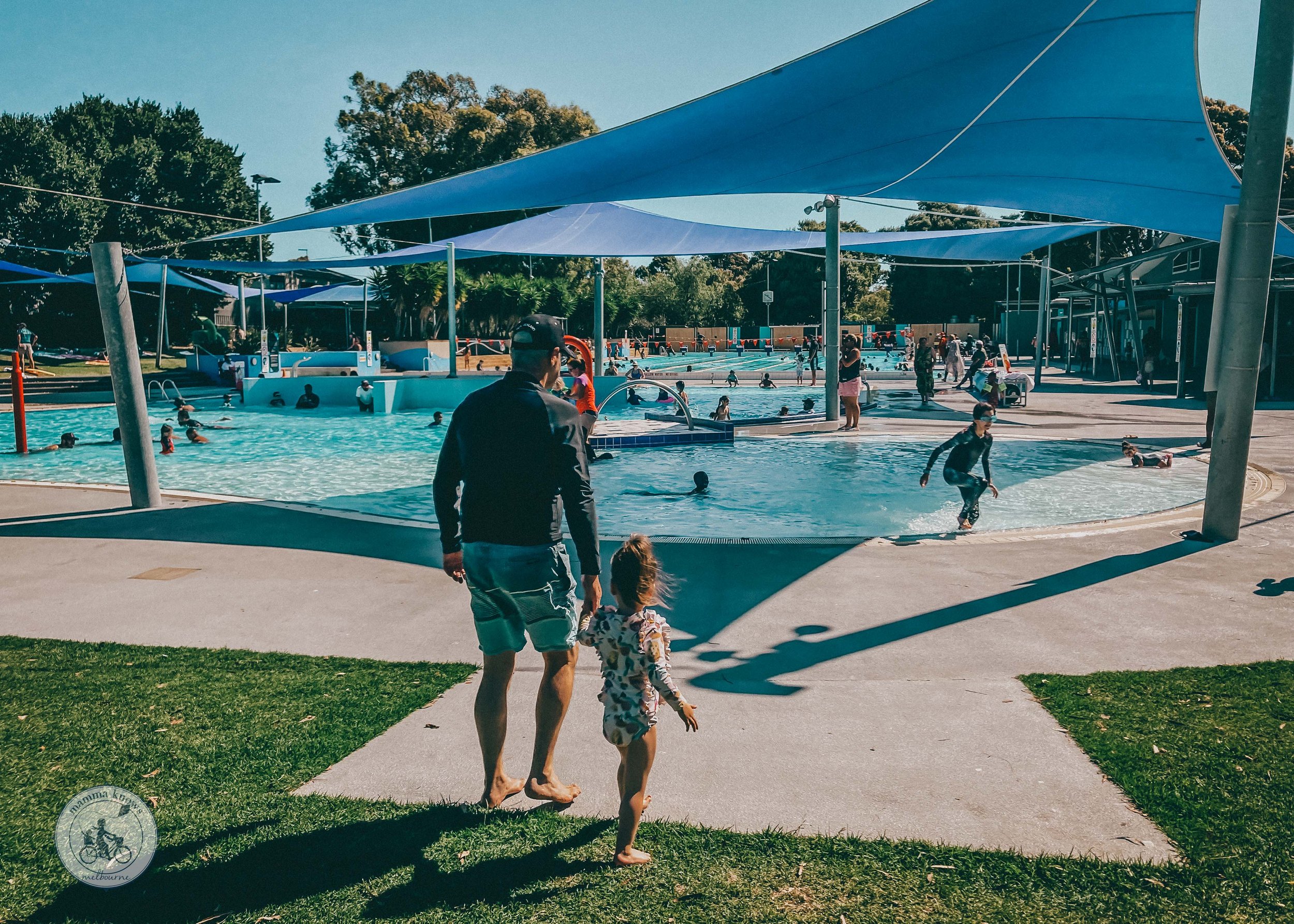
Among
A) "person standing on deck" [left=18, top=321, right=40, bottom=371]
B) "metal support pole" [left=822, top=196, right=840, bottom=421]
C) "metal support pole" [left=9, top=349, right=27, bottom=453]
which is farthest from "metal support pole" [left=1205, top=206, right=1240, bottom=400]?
"person standing on deck" [left=18, top=321, right=40, bottom=371]

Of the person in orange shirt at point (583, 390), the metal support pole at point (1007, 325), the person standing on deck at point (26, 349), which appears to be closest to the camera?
the person in orange shirt at point (583, 390)

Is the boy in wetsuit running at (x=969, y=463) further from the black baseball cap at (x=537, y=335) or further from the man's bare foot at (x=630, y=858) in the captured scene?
the man's bare foot at (x=630, y=858)

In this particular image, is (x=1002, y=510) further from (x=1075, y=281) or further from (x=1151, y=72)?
(x=1075, y=281)

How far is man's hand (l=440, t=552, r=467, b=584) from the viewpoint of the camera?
138 inches

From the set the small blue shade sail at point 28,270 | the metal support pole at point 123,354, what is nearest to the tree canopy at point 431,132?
the small blue shade sail at point 28,270

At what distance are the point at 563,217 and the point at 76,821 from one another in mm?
18789

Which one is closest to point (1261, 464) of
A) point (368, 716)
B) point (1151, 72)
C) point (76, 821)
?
point (1151, 72)

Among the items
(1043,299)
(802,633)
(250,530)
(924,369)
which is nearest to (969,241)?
(924,369)

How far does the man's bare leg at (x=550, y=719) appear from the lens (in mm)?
3457

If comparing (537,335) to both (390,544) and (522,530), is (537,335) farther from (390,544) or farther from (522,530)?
(390,544)

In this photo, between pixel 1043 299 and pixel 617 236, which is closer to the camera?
pixel 617 236

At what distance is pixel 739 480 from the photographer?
1270 cm

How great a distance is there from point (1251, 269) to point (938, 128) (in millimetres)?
3801

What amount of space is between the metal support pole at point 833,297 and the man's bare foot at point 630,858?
50.3 ft
